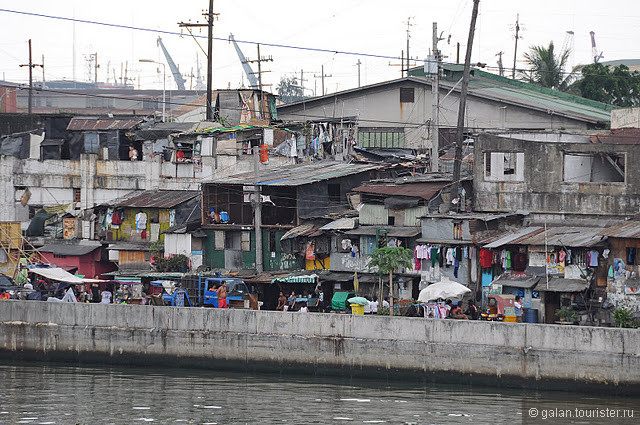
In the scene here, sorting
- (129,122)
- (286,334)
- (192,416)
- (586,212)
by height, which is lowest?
(192,416)

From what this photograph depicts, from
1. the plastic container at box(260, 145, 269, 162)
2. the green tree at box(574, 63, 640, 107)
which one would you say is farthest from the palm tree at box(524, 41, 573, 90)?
the plastic container at box(260, 145, 269, 162)

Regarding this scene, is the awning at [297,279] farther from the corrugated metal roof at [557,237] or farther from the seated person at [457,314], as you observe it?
the corrugated metal roof at [557,237]

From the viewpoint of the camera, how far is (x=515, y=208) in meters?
35.9

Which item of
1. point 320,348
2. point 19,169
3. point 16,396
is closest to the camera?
point 16,396

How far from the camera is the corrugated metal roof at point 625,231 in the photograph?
1155 inches

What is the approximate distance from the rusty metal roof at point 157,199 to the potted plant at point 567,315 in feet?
60.5

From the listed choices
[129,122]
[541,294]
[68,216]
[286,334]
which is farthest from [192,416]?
[129,122]

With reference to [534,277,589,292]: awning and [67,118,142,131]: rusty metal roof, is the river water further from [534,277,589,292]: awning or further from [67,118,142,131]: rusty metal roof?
[67,118,142,131]: rusty metal roof

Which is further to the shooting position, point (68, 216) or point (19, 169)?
point (19, 169)

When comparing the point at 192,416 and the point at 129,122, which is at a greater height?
the point at 129,122

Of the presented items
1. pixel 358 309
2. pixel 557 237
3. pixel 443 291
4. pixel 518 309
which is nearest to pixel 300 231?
pixel 358 309

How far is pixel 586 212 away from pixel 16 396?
20303 mm

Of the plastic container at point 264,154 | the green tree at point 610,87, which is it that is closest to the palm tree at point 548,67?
the green tree at point 610,87

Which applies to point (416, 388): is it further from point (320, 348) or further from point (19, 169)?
point (19, 169)
